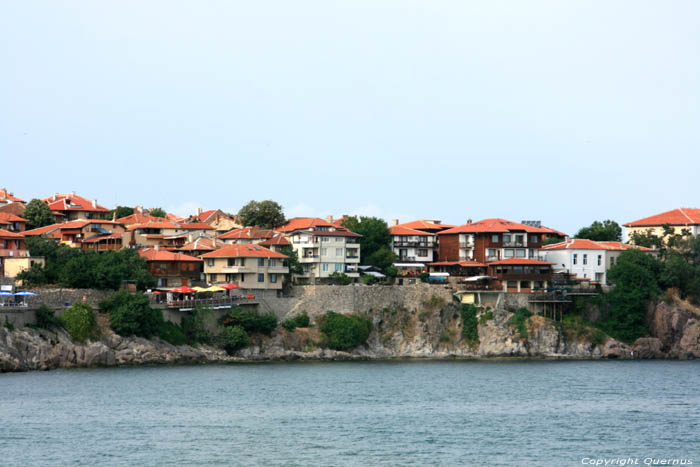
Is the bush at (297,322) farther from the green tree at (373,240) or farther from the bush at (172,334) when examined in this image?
the green tree at (373,240)

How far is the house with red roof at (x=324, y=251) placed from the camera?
112 metres

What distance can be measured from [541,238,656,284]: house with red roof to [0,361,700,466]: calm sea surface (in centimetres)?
2806

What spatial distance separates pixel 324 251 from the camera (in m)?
112

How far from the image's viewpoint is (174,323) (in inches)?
3595

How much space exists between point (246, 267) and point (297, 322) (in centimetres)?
742

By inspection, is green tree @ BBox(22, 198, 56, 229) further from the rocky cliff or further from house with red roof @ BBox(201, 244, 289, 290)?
the rocky cliff

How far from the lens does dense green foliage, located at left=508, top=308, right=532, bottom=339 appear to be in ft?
338

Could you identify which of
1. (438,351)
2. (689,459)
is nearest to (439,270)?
(438,351)

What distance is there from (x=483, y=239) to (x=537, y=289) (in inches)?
374

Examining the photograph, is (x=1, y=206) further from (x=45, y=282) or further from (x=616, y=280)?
(x=616, y=280)

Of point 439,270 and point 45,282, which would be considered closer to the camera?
point 45,282

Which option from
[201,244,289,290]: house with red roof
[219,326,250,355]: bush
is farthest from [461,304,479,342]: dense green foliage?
[219,326,250,355]: bush

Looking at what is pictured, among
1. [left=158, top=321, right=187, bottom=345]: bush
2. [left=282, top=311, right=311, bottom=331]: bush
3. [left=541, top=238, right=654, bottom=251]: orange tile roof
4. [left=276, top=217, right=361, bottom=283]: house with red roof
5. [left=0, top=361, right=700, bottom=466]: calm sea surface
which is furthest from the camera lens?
[left=541, top=238, right=654, bottom=251]: orange tile roof

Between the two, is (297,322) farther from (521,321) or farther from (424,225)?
(424,225)
